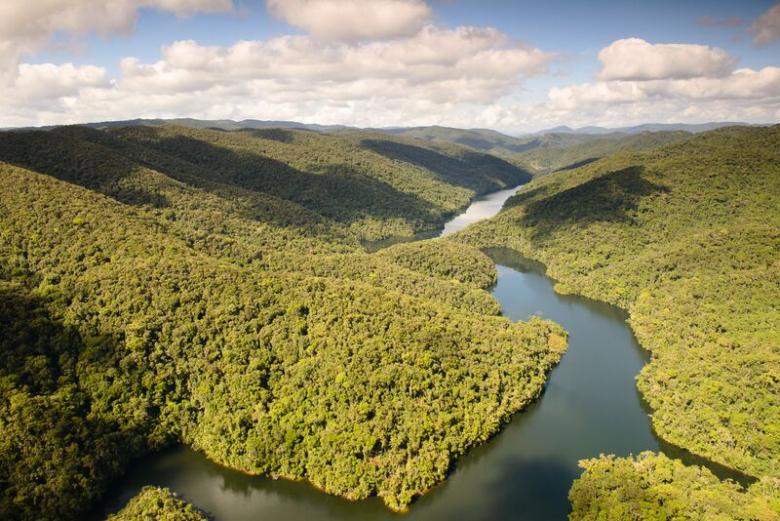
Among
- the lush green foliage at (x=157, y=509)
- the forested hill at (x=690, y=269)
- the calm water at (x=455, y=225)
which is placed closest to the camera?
the lush green foliage at (x=157, y=509)

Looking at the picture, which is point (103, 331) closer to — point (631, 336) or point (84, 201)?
point (84, 201)

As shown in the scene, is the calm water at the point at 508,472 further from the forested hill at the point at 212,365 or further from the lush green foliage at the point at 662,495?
the lush green foliage at the point at 662,495

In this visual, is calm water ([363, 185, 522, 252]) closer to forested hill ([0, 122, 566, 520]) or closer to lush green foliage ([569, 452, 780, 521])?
forested hill ([0, 122, 566, 520])

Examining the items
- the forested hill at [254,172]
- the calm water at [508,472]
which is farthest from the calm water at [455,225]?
the calm water at [508,472]

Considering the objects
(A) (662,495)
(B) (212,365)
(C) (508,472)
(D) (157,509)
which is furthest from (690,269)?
(D) (157,509)

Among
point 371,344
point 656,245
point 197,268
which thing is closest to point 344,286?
point 371,344

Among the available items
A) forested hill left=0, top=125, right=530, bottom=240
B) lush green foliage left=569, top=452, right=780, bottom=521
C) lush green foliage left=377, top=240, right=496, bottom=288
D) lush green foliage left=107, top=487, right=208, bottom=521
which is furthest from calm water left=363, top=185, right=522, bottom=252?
lush green foliage left=569, top=452, right=780, bottom=521
